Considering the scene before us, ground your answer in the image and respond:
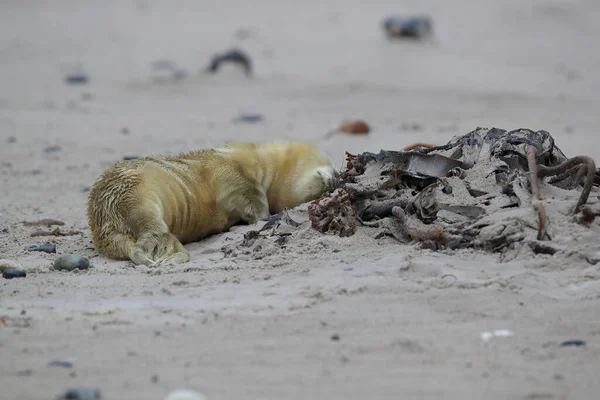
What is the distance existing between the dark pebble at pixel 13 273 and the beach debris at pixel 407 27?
10678 millimetres

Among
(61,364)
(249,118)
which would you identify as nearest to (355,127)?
(249,118)

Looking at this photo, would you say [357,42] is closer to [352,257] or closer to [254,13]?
[254,13]

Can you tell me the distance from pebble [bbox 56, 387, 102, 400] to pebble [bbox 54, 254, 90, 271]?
6.34 ft

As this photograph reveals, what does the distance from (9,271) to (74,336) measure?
121 cm

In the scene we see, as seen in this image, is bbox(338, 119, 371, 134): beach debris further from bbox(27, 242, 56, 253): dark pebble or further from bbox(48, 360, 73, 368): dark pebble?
bbox(48, 360, 73, 368): dark pebble

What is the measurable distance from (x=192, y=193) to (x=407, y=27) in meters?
9.57

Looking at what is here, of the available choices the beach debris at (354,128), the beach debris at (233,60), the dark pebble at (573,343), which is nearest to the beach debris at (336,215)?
the dark pebble at (573,343)

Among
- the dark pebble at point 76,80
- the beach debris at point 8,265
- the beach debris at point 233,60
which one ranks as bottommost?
the beach debris at point 8,265

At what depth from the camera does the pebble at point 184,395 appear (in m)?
3.05

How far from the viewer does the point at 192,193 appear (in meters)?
5.72

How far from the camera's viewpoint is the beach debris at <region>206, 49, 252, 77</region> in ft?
42.7

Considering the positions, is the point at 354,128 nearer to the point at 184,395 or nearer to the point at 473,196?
the point at 473,196

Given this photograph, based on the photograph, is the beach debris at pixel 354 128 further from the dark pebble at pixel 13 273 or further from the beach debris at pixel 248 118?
the dark pebble at pixel 13 273

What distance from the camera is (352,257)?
15.8 feet
